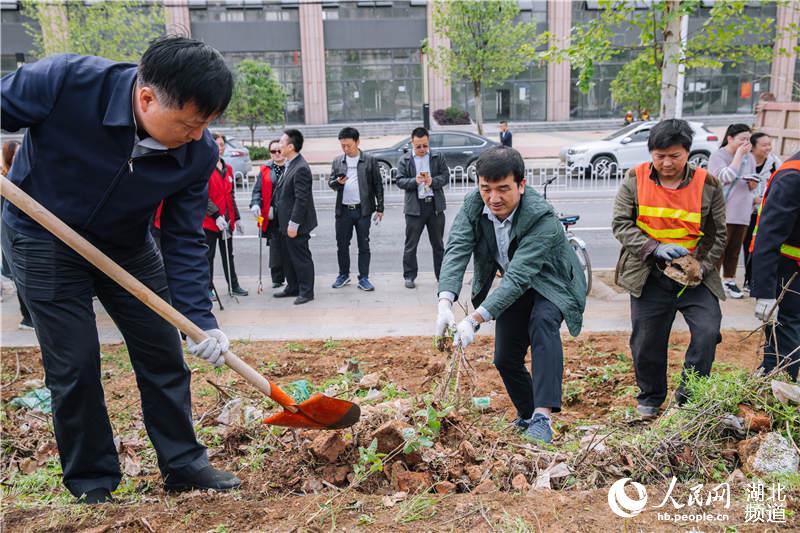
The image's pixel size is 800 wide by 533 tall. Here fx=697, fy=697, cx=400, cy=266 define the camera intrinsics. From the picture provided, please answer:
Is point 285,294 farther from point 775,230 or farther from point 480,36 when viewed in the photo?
point 480,36

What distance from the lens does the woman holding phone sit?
757 cm

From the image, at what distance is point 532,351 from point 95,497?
2350mm

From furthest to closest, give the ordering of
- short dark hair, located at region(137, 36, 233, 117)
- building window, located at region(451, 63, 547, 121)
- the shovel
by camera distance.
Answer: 1. building window, located at region(451, 63, 547, 121)
2. the shovel
3. short dark hair, located at region(137, 36, 233, 117)

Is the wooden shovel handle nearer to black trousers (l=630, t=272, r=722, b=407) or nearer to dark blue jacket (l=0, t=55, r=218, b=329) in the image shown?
dark blue jacket (l=0, t=55, r=218, b=329)

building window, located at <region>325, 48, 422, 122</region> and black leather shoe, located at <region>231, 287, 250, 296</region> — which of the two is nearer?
black leather shoe, located at <region>231, 287, 250, 296</region>

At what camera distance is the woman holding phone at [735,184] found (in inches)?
298

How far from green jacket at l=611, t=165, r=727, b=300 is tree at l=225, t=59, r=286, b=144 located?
845 inches

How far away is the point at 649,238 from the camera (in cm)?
437

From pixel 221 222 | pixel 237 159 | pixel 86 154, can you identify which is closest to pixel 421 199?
pixel 221 222

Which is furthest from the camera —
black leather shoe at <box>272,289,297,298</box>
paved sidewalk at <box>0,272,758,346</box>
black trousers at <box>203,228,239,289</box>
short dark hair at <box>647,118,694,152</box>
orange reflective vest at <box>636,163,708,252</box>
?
→ black leather shoe at <box>272,289,297,298</box>

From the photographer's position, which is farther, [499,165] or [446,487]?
[499,165]

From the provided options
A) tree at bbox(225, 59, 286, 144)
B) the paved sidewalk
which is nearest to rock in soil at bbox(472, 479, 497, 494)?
the paved sidewalk

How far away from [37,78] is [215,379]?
2896 millimetres

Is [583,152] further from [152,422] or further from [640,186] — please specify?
[152,422]
